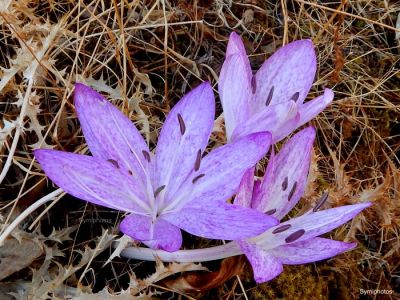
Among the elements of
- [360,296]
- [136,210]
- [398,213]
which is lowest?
[360,296]

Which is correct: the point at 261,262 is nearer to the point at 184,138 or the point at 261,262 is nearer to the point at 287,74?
the point at 184,138

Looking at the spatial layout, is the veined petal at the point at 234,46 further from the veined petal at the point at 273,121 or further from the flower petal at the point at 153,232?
the flower petal at the point at 153,232

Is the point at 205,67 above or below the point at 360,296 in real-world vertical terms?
above

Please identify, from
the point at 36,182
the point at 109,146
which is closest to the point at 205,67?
the point at 36,182

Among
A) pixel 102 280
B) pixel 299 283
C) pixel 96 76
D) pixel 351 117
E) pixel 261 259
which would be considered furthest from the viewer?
pixel 351 117

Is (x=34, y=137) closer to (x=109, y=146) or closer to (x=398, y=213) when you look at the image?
(x=109, y=146)

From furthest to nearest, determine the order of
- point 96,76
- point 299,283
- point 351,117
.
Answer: point 351,117 → point 96,76 → point 299,283

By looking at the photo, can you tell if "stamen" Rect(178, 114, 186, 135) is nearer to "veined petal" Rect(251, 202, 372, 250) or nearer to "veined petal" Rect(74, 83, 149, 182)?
"veined petal" Rect(74, 83, 149, 182)

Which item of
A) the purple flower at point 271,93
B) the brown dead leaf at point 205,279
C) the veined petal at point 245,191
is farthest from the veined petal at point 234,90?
the brown dead leaf at point 205,279
